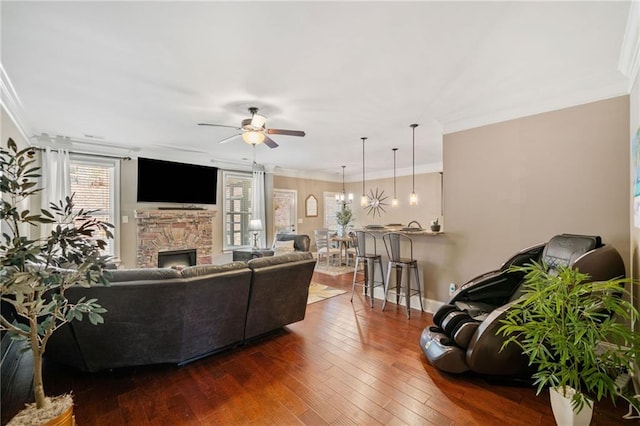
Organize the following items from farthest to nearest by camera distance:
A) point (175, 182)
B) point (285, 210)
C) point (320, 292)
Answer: point (285, 210)
point (175, 182)
point (320, 292)

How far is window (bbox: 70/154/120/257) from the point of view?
4.73 m

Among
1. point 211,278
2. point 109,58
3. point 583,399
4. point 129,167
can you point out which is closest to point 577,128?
point 583,399

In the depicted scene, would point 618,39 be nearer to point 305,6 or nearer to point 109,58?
point 305,6

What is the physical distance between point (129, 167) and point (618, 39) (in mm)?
6630

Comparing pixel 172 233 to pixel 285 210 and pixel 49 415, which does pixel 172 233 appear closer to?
pixel 285 210

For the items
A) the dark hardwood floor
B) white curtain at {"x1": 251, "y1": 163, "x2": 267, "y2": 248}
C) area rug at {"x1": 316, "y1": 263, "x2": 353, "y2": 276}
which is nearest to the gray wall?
the dark hardwood floor

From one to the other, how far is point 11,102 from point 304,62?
3238 millimetres

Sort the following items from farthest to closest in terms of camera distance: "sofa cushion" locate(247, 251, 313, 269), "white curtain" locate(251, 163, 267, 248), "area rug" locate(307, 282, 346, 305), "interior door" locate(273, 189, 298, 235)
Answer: "interior door" locate(273, 189, 298, 235)
"white curtain" locate(251, 163, 267, 248)
"area rug" locate(307, 282, 346, 305)
"sofa cushion" locate(247, 251, 313, 269)

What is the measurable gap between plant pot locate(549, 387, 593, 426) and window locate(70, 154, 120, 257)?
19.1ft

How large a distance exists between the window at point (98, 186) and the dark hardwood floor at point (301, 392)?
3041 mm

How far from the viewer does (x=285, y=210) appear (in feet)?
26.3

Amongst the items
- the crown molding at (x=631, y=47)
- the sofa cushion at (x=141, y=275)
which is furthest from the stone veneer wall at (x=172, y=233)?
the crown molding at (x=631, y=47)

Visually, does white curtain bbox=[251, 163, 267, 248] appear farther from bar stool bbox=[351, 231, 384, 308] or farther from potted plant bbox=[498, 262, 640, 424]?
potted plant bbox=[498, 262, 640, 424]

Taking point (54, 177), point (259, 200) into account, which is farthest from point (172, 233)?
point (259, 200)
